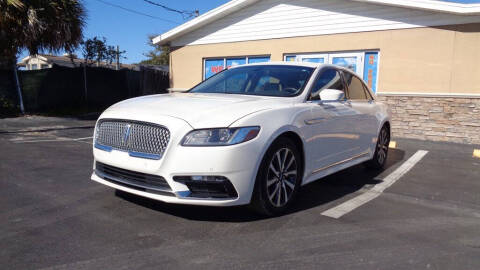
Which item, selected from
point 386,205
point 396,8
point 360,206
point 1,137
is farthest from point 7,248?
point 396,8

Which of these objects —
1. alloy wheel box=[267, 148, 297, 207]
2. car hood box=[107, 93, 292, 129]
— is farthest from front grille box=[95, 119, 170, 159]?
alloy wheel box=[267, 148, 297, 207]

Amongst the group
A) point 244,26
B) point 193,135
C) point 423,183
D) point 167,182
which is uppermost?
point 244,26

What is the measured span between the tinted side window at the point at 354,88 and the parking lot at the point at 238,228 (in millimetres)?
1186

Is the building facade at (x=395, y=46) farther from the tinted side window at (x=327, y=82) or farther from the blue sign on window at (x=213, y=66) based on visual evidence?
the tinted side window at (x=327, y=82)

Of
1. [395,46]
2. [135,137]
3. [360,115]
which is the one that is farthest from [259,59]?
[135,137]

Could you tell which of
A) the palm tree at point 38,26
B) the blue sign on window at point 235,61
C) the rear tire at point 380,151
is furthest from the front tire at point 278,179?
the palm tree at point 38,26

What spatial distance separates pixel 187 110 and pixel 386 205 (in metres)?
2.42

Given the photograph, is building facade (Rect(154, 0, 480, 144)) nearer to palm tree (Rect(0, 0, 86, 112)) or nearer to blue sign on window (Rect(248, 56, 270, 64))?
blue sign on window (Rect(248, 56, 270, 64))

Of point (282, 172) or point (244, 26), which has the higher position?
point (244, 26)

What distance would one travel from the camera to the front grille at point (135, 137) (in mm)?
3213

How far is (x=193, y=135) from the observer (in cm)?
312

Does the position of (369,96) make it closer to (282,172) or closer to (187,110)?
(282,172)

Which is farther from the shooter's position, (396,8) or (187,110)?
(396,8)

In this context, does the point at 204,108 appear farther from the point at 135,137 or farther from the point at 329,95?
the point at 329,95
